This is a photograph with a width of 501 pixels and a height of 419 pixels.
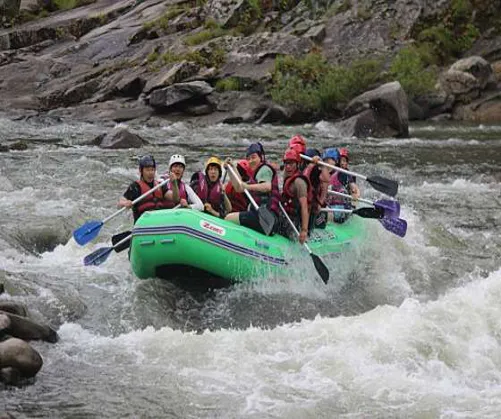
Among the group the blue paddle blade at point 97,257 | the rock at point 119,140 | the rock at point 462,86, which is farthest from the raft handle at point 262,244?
the rock at point 462,86

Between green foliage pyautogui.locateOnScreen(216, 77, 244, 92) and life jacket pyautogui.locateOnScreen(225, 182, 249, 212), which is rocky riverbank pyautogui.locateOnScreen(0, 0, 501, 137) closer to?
green foliage pyautogui.locateOnScreen(216, 77, 244, 92)

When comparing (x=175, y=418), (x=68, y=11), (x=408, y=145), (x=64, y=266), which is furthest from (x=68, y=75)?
(x=175, y=418)

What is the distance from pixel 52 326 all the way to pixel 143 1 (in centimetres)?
2853

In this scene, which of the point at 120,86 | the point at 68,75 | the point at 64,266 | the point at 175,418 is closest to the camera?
the point at 175,418

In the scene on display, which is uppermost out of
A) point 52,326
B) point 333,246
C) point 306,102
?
point 52,326

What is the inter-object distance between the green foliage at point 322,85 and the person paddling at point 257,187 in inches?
527

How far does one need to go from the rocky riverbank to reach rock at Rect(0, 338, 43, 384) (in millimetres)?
14350

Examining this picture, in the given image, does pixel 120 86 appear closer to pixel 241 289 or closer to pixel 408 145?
pixel 408 145

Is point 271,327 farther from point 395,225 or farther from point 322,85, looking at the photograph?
point 322,85

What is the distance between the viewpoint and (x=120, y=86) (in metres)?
24.6

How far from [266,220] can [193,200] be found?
0.85 m

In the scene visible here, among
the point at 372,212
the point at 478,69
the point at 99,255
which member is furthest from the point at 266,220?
the point at 478,69

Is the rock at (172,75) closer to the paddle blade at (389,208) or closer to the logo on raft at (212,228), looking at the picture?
the paddle blade at (389,208)

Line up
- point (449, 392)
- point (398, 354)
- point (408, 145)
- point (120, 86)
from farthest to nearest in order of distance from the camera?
point (120, 86) → point (408, 145) → point (398, 354) → point (449, 392)
